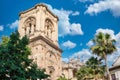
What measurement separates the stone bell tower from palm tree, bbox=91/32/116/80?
1243 centimetres

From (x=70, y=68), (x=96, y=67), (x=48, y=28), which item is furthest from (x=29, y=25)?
(x=96, y=67)

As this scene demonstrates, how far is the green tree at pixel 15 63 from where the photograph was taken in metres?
20.2

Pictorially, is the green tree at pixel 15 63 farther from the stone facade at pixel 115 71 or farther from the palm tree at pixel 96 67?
the stone facade at pixel 115 71

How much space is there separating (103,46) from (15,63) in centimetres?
1325

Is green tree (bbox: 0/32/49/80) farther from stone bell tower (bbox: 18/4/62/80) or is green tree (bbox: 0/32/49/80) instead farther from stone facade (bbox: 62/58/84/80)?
stone facade (bbox: 62/58/84/80)

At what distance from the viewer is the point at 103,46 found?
98.7 feet

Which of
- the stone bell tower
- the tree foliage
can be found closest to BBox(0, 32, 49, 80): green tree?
the tree foliage

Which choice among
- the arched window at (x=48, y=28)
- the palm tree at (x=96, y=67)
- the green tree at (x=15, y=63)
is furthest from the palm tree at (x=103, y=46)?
the arched window at (x=48, y=28)

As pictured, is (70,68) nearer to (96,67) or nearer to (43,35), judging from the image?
(43,35)

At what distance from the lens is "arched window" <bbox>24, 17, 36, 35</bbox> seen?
148ft

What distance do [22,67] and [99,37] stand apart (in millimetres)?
13252

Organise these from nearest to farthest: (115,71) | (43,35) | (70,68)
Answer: (115,71)
(43,35)
(70,68)

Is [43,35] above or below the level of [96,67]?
above

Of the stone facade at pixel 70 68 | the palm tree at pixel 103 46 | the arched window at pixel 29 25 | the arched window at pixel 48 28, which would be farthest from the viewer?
the stone facade at pixel 70 68
